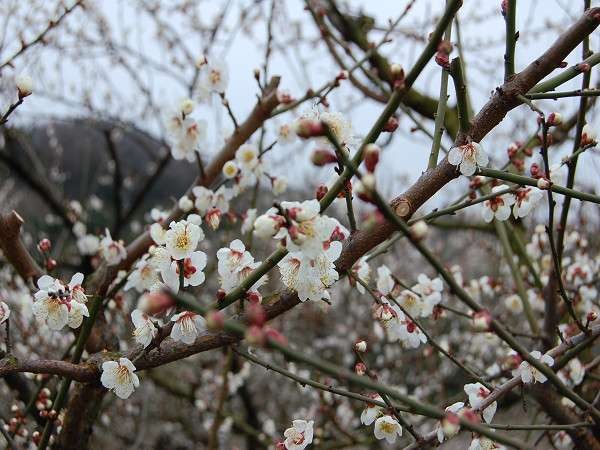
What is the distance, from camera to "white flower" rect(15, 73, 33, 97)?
1585 mm

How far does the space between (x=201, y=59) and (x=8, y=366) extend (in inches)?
56.3

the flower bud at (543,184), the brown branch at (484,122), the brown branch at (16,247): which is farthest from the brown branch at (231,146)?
the flower bud at (543,184)

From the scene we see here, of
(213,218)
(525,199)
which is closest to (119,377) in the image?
(213,218)

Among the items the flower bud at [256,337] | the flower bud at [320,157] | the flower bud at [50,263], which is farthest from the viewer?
the flower bud at [50,263]

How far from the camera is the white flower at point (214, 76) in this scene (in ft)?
7.59

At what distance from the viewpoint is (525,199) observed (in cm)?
154

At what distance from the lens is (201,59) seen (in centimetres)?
221

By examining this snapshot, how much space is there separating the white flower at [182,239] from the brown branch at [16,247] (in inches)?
28.9

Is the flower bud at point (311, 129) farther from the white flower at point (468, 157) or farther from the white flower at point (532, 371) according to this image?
the white flower at point (532, 371)

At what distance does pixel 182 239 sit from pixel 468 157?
2.41ft

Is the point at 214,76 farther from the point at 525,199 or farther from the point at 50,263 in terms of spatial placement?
the point at 525,199

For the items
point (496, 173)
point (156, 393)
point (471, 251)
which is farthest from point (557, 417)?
point (471, 251)

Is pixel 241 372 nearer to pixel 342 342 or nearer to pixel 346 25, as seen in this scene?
pixel 346 25

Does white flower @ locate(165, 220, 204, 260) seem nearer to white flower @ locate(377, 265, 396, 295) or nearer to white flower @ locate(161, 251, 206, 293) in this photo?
white flower @ locate(161, 251, 206, 293)
